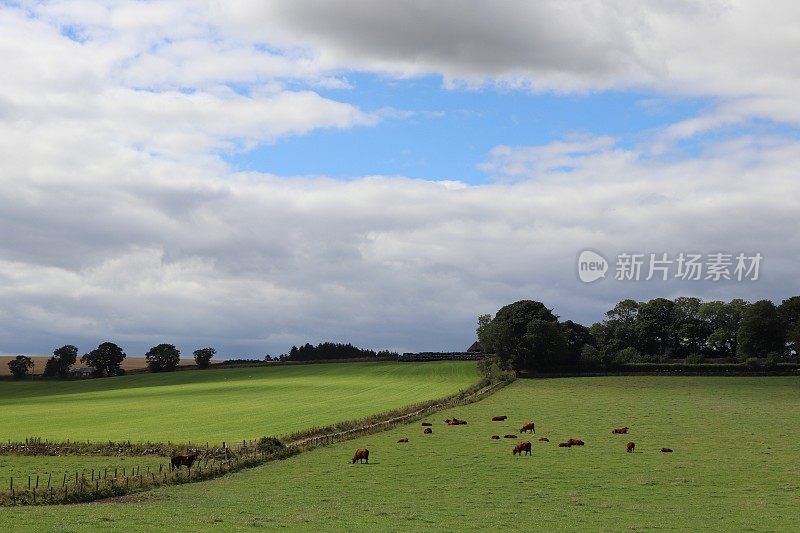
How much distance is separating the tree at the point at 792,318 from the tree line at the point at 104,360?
11933 cm

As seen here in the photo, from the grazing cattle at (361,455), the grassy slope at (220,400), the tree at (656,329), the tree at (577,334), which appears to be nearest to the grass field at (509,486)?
the grazing cattle at (361,455)

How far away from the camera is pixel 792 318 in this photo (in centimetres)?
16675

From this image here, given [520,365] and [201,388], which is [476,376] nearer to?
→ [520,365]

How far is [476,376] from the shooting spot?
129 metres

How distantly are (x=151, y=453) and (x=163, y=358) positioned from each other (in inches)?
5392

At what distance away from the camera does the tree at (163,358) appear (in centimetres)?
18888

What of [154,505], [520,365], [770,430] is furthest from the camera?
[520,365]

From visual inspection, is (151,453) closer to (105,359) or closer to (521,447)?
(521,447)

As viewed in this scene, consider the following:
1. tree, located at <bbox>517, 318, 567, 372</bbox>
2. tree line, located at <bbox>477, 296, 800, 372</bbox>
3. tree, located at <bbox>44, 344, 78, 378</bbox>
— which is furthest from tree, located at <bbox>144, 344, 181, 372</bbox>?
tree, located at <bbox>517, 318, 567, 372</bbox>

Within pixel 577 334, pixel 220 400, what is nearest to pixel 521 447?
pixel 220 400

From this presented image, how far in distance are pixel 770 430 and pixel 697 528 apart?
39.5 meters

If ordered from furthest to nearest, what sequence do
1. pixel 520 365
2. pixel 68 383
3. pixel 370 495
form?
pixel 68 383, pixel 520 365, pixel 370 495

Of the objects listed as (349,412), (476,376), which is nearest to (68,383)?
(476,376)

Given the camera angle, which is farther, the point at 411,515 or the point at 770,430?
the point at 770,430
